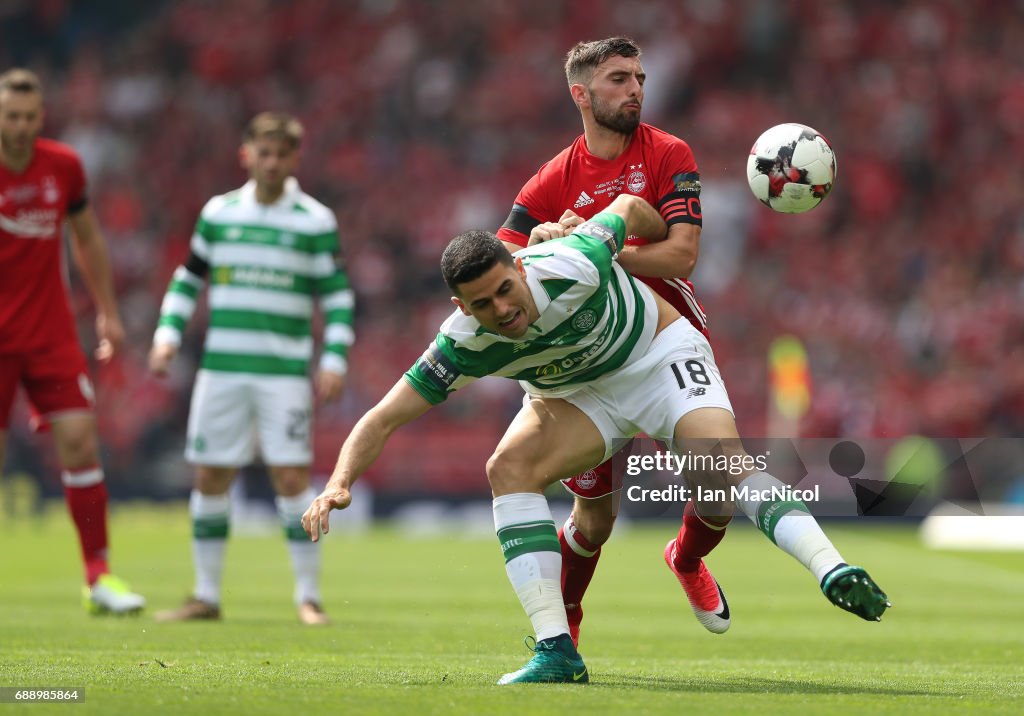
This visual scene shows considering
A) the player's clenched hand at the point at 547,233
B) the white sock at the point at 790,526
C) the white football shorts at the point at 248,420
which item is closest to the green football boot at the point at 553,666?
the white sock at the point at 790,526

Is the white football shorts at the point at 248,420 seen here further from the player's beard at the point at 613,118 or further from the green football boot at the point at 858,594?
the green football boot at the point at 858,594

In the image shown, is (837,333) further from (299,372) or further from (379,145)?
(299,372)

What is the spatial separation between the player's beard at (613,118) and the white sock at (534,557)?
168 cm

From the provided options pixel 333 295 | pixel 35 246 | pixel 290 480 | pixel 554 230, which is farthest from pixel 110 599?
pixel 554 230

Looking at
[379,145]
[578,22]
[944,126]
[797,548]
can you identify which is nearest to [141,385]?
[379,145]

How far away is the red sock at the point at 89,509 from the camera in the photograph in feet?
27.9

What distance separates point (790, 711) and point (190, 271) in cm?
555

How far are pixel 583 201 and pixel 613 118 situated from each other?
14.8 inches

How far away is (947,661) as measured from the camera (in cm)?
663

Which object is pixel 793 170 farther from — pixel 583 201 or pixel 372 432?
pixel 372 432

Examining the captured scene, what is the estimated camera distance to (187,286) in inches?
358

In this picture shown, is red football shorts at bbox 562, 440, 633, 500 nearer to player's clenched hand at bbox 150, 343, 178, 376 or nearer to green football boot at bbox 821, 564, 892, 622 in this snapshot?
green football boot at bbox 821, 564, 892, 622

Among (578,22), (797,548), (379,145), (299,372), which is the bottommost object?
(797,548)

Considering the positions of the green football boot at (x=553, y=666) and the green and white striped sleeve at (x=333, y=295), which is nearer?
the green football boot at (x=553, y=666)
